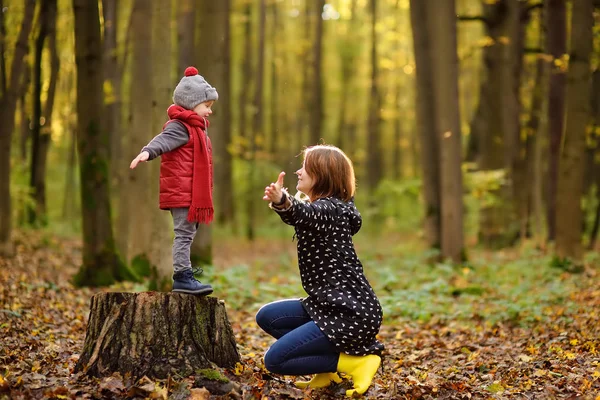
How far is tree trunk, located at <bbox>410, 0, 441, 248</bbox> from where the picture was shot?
1538 cm

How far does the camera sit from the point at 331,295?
501 cm

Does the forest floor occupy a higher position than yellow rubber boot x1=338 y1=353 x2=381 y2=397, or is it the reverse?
yellow rubber boot x1=338 y1=353 x2=381 y2=397

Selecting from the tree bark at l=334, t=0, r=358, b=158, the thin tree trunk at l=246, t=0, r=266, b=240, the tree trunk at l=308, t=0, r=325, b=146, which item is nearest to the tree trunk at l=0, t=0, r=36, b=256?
the tree trunk at l=308, t=0, r=325, b=146

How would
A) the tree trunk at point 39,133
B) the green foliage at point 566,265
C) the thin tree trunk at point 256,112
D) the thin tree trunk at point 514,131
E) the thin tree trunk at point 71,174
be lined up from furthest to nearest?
A: the thin tree trunk at point 256,112 < the thin tree trunk at point 71,174 < the thin tree trunk at point 514,131 < the tree trunk at point 39,133 < the green foliage at point 566,265

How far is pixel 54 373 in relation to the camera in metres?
5.29

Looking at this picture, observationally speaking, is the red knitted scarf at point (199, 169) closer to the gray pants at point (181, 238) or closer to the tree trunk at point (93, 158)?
the gray pants at point (181, 238)

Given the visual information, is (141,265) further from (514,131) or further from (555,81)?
(514,131)

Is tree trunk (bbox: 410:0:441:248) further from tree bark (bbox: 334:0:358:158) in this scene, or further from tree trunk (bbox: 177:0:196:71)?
tree bark (bbox: 334:0:358:158)

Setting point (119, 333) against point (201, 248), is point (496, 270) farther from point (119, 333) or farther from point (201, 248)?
point (119, 333)

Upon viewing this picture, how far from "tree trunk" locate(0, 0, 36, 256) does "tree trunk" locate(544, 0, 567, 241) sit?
34.8ft

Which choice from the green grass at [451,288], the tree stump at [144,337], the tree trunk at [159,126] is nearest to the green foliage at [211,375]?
A: the tree stump at [144,337]

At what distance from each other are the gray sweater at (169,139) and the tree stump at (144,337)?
3.60 ft

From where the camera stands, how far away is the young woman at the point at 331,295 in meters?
5.01

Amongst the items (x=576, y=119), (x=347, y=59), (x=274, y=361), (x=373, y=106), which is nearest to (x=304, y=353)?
(x=274, y=361)
